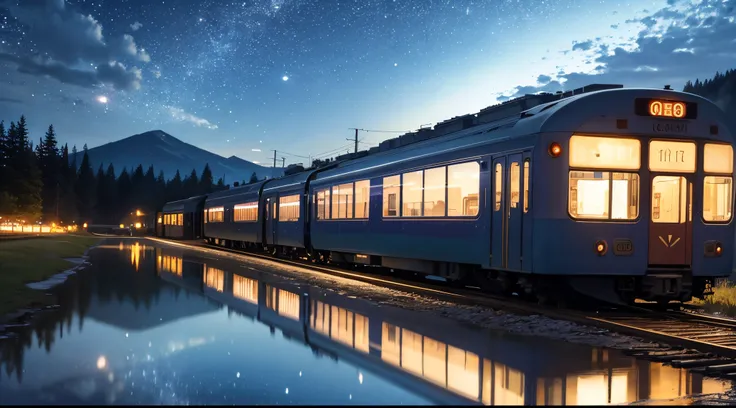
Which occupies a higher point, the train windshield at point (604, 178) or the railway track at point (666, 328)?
the train windshield at point (604, 178)

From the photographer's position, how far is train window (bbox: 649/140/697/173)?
1343 centimetres

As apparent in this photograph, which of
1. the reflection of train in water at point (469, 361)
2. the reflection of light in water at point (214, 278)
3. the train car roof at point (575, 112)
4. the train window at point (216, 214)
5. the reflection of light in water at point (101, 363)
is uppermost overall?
the train car roof at point (575, 112)

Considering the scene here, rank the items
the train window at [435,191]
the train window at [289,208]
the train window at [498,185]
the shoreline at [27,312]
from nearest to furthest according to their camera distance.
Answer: the shoreline at [27,312] < the train window at [498,185] < the train window at [435,191] < the train window at [289,208]

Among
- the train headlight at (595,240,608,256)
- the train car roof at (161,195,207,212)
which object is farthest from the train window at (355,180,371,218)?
the train car roof at (161,195,207,212)

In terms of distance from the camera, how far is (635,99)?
13516 millimetres

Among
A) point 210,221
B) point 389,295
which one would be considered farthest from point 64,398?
point 210,221

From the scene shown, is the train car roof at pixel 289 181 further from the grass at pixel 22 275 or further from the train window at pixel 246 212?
the grass at pixel 22 275

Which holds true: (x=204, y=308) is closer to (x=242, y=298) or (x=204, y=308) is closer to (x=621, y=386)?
(x=242, y=298)

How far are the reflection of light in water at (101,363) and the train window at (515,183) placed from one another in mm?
7810

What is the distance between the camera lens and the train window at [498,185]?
14.3 metres

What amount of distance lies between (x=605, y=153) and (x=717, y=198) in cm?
241

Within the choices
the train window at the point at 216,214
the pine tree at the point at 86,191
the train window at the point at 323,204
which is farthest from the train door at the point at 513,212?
the pine tree at the point at 86,191

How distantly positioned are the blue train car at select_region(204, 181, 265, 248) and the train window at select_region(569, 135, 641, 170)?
26.9 meters

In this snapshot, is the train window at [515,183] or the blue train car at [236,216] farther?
the blue train car at [236,216]
